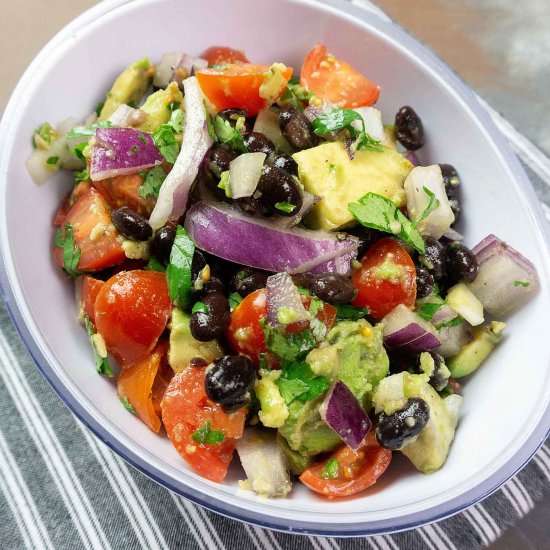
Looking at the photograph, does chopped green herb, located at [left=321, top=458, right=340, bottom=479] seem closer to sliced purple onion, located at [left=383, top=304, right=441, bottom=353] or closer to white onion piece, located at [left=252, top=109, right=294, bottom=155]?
sliced purple onion, located at [left=383, top=304, right=441, bottom=353]

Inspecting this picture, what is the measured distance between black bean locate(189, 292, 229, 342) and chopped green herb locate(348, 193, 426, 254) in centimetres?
51

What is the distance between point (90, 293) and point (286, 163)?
2.37ft

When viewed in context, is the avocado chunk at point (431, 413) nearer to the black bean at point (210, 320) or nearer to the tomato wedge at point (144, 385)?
the black bean at point (210, 320)

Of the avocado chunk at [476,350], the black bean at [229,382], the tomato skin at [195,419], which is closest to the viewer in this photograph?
the black bean at [229,382]

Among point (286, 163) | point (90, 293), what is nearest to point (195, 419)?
point (90, 293)

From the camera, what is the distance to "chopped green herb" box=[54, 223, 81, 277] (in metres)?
1.98

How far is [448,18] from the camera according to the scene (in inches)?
124

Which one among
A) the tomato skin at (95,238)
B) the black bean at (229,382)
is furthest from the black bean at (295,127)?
the black bean at (229,382)

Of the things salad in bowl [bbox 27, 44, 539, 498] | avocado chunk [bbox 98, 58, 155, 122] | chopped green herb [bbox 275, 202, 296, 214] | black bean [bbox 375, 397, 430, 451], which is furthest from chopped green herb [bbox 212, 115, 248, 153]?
black bean [bbox 375, 397, 430, 451]

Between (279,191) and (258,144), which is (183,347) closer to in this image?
(279,191)

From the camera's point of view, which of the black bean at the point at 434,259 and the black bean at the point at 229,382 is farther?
the black bean at the point at 434,259

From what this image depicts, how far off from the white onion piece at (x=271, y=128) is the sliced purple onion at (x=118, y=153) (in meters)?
0.38

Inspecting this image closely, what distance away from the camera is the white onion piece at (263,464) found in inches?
69.6

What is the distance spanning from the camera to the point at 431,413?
72.7 inches
